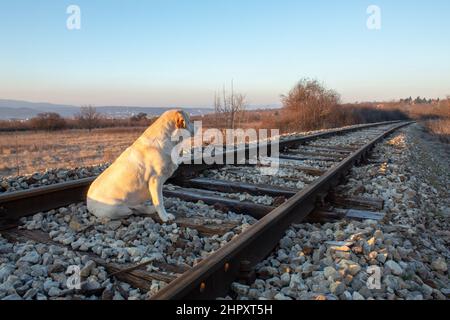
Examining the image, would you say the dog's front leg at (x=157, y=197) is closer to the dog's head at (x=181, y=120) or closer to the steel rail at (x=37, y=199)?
the dog's head at (x=181, y=120)

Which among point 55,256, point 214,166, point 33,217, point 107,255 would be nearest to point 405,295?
point 107,255

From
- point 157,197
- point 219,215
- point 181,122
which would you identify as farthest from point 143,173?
point 219,215

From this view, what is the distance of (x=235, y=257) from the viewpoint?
2.63m

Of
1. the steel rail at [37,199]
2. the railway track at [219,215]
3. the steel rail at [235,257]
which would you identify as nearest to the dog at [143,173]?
the railway track at [219,215]

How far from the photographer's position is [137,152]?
377cm

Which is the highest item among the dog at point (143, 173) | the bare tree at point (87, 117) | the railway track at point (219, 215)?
the bare tree at point (87, 117)

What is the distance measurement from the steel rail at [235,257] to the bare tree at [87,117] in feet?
127

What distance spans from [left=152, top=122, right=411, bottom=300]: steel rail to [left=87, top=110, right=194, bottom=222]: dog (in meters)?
1.08

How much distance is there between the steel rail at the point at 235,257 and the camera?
213 centimetres

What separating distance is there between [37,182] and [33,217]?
1610 mm

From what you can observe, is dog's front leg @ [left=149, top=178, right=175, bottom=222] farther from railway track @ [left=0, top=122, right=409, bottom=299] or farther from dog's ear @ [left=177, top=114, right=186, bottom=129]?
dog's ear @ [left=177, top=114, right=186, bottom=129]

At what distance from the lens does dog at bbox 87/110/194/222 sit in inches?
145
